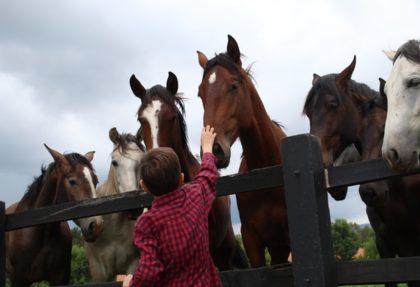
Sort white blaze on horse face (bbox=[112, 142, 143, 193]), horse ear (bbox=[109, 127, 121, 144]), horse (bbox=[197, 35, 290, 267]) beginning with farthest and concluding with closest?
horse ear (bbox=[109, 127, 121, 144]) → white blaze on horse face (bbox=[112, 142, 143, 193]) → horse (bbox=[197, 35, 290, 267])

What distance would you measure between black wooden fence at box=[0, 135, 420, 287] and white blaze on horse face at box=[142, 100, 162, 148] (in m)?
1.98

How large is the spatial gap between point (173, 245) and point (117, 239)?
4.13 metres

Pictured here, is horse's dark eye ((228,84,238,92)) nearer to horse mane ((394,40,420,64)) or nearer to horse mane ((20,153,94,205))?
horse mane ((394,40,420,64))

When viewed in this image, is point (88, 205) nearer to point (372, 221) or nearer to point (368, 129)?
point (368, 129)

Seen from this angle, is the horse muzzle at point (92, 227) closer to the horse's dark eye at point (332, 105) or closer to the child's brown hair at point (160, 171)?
the horse's dark eye at point (332, 105)

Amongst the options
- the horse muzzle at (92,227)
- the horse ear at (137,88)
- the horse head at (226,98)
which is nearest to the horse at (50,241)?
the horse muzzle at (92,227)

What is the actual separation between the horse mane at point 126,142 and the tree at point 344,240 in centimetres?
4101

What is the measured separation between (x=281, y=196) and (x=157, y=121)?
1389 millimetres

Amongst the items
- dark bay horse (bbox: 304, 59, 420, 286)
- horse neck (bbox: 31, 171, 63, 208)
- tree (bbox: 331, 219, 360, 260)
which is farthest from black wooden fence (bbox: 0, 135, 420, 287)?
tree (bbox: 331, 219, 360, 260)

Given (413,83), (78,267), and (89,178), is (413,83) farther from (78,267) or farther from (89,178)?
(78,267)

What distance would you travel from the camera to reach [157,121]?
5.29 metres

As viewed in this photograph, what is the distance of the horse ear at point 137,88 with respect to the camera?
5.92m

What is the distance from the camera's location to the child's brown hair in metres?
2.62

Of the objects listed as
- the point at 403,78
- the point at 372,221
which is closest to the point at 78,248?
the point at 372,221
